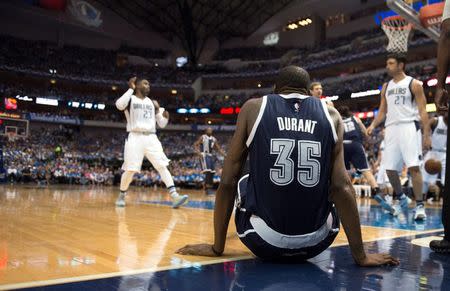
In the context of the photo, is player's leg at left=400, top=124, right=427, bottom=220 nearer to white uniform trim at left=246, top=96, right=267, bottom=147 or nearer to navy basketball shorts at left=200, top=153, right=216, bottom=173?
white uniform trim at left=246, top=96, right=267, bottom=147

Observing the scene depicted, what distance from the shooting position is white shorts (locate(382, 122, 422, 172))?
5223mm

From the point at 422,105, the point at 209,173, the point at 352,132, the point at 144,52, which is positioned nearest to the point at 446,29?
the point at 422,105

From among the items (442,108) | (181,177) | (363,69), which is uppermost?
(363,69)

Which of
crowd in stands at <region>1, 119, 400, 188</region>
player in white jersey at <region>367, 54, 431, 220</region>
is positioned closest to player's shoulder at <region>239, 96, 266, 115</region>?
player in white jersey at <region>367, 54, 431, 220</region>

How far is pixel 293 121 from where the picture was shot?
2221 mm

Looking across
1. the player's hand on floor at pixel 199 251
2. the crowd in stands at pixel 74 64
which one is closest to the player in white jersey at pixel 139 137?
the player's hand on floor at pixel 199 251

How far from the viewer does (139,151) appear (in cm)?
647

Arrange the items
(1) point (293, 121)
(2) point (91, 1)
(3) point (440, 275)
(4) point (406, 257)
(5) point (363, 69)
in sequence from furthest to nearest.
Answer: (2) point (91, 1) < (5) point (363, 69) < (4) point (406, 257) < (1) point (293, 121) < (3) point (440, 275)

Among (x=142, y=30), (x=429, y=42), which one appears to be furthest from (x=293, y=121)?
(x=142, y=30)

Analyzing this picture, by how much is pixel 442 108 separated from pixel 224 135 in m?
39.9

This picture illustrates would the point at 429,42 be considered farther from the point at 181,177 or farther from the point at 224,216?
the point at 224,216

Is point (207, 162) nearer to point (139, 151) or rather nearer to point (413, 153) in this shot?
point (139, 151)

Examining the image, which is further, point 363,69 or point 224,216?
point 363,69

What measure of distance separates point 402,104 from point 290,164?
3.85m
